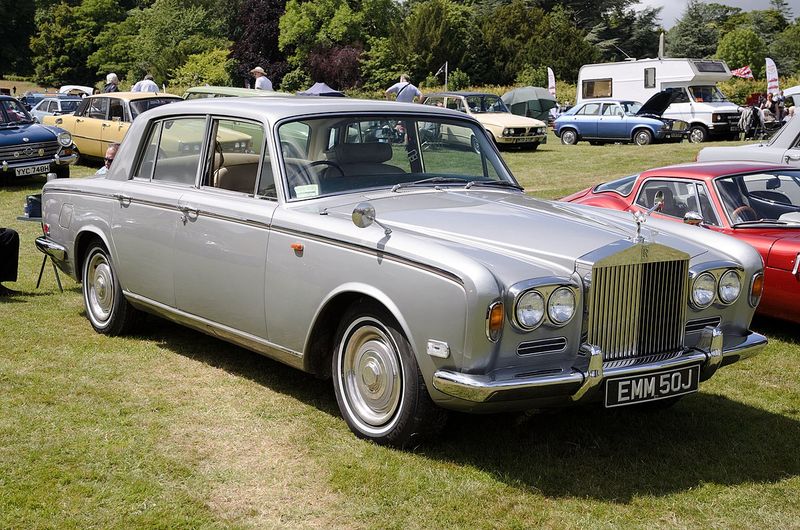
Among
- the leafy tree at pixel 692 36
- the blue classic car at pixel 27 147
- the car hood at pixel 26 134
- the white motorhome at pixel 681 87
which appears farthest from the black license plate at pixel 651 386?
the leafy tree at pixel 692 36

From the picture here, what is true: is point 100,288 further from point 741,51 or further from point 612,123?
point 741,51

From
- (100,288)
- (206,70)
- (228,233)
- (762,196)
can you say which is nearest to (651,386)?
(228,233)

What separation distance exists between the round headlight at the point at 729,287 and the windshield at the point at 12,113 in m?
14.9

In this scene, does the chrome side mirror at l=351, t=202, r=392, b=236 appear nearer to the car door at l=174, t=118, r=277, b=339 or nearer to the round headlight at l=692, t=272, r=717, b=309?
the car door at l=174, t=118, r=277, b=339

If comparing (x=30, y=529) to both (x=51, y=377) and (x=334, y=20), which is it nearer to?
(x=51, y=377)

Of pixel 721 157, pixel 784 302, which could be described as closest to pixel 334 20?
pixel 721 157

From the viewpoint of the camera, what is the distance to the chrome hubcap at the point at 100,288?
272 inches

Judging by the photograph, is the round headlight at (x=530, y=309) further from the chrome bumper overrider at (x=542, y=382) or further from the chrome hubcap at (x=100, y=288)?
the chrome hubcap at (x=100, y=288)

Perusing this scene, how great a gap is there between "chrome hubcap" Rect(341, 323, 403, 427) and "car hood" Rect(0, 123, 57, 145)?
13.3m

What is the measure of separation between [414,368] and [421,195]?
1.39m

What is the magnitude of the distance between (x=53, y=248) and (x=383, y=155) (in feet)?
10.4

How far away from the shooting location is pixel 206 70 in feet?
200

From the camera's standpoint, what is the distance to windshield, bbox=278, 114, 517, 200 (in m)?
5.49

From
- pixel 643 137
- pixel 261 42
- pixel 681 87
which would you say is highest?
pixel 261 42
